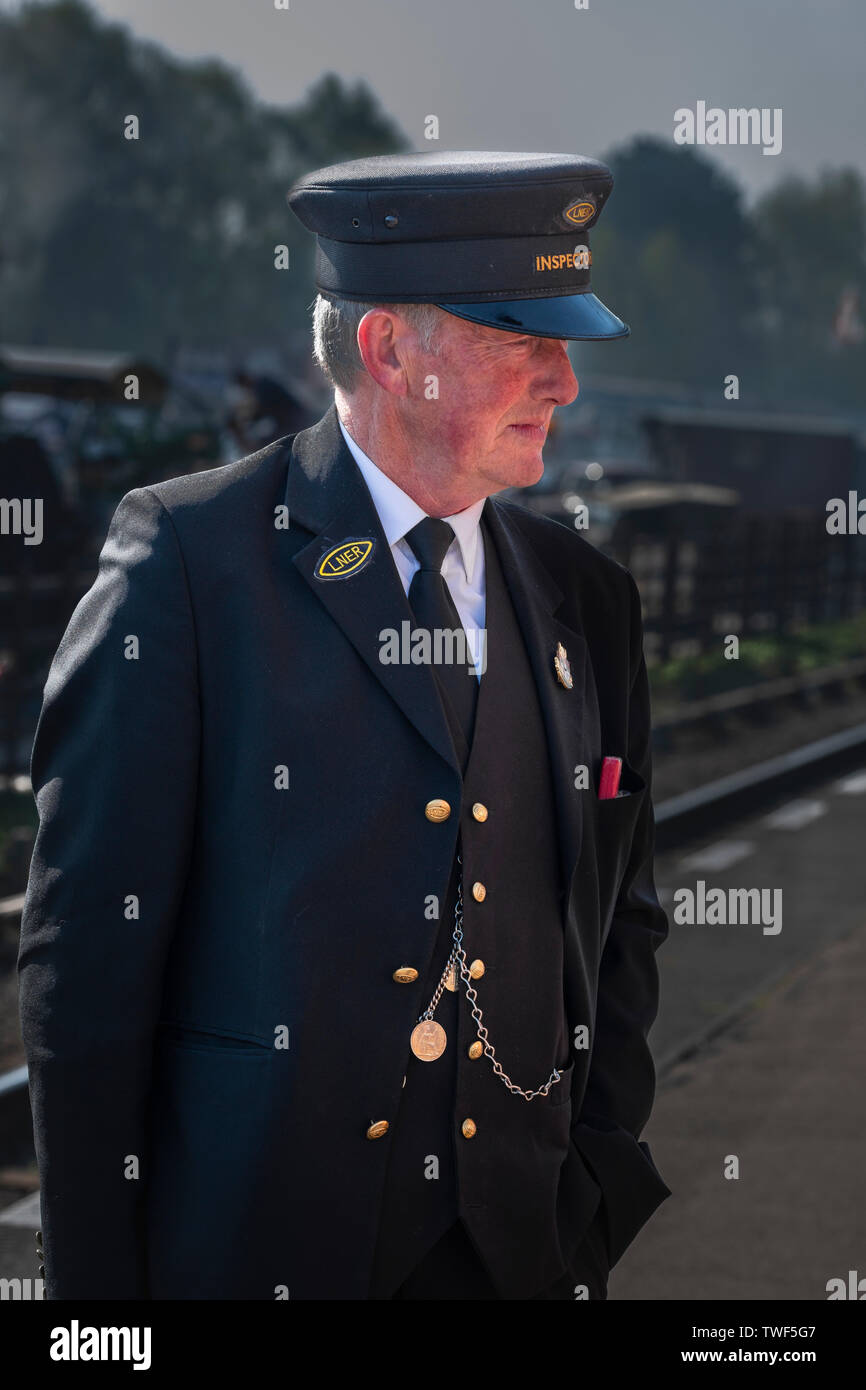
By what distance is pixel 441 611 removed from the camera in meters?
2.21

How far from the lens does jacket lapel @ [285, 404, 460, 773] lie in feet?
6.91

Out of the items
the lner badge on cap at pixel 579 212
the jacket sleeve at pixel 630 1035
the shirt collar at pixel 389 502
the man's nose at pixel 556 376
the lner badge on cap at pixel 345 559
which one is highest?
the lner badge on cap at pixel 579 212

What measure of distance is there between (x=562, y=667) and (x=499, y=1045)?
0.50 metres

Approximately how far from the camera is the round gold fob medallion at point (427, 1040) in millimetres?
2119

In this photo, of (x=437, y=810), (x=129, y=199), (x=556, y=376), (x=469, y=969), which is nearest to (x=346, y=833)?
(x=437, y=810)

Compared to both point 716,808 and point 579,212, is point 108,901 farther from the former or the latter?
point 716,808

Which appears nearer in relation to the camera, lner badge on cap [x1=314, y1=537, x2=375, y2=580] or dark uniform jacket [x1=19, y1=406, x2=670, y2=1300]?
dark uniform jacket [x1=19, y1=406, x2=670, y2=1300]

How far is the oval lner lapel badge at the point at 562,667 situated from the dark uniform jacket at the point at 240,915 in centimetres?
20

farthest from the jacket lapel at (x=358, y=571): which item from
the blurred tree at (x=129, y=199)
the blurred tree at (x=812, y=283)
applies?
the blurred tree at (x=812, y=283)

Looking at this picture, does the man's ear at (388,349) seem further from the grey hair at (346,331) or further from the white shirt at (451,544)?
the white shirt at (451,544)

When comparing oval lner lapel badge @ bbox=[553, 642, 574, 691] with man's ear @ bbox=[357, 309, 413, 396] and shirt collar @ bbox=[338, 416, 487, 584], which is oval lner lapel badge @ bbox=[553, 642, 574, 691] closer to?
shirt collar @ bbox=[338, 416, 487, 584]

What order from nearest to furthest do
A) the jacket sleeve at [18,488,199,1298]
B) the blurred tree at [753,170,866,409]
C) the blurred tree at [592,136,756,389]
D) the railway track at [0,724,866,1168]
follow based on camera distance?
the jacket sleeve at [18,488,199,1298]
the railway track at [0,724,866,1168]
the blurred tree at [592,136,756,389]
the blurred tree at [753,170,866,409]

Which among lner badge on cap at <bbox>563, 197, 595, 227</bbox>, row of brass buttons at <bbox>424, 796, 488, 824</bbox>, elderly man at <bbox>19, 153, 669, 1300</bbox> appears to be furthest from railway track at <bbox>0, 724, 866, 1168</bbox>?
lner badge on cap at <bbox>563, 197, 595, 227</bbox>

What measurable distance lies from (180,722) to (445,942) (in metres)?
0.43
